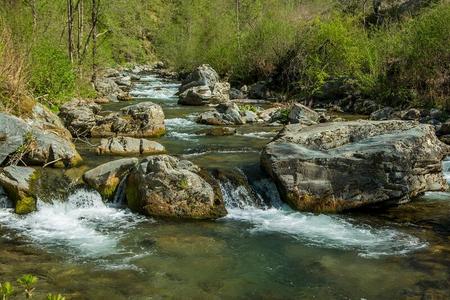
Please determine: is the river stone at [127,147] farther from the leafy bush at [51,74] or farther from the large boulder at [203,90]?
Result: the large boulder at [203,90]

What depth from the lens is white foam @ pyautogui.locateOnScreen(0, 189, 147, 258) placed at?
7.91 metres

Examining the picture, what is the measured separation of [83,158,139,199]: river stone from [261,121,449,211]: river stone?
297 cm

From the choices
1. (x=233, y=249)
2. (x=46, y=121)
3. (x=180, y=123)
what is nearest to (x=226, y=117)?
(x=180, y=123)

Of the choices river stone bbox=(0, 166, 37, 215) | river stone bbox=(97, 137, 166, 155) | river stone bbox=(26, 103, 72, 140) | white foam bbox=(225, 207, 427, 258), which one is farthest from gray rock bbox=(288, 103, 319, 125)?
river stone bbox=(0, 166, 37, 215)

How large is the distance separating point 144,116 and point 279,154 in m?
7.17

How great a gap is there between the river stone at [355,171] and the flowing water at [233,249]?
1.04ft

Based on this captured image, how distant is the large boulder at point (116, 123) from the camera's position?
615 inches

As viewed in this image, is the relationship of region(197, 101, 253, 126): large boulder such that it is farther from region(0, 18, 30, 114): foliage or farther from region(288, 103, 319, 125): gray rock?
region(0, 18, 30, 114): foliage

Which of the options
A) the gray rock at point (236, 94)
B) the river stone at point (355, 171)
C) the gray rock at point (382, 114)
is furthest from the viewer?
the gray rock at point (236, 94)

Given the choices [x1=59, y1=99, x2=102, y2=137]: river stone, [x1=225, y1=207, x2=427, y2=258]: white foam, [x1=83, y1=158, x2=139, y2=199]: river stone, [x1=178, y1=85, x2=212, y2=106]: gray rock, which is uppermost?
[x1=178, y1=85, x2=212, y2=106]: gray rock

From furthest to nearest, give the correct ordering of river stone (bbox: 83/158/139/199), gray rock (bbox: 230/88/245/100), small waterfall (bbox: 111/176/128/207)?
1. gray rock (bbox: 230/88/245/100)
2. river stone (bbox: 83/158/139/199)
3. small waterfall (bbox: 111/176/128/207)

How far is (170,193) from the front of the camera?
9.45 metres

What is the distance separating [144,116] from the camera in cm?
1638

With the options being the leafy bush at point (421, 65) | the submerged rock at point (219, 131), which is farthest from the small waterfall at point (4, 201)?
the leafy bush at point (421, 65)
